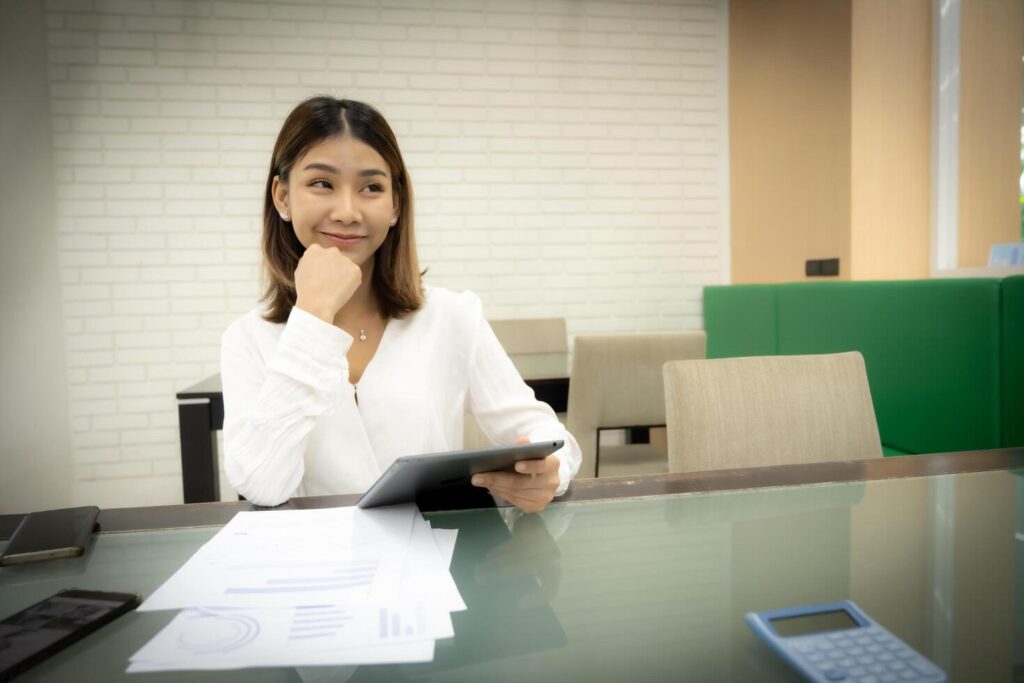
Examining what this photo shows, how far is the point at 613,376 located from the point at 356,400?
1111 millimetres

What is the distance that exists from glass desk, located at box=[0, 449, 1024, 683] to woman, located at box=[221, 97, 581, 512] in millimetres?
207

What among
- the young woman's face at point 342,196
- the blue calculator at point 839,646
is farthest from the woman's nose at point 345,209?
the blue calculator at point 839,646

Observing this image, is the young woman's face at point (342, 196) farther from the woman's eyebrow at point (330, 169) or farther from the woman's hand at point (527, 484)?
the woman's hand at point (527, 484)

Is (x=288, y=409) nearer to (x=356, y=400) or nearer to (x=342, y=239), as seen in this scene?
(x=356, y=400)

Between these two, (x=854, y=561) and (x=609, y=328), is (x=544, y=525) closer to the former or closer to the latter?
(x=854, y=561)

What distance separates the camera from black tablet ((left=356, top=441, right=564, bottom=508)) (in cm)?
72

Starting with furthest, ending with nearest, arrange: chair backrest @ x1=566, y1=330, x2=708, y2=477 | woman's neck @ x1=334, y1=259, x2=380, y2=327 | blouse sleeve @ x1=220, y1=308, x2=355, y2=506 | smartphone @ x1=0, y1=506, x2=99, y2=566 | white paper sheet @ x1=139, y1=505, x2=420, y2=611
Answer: chair backrest @ x1=566, y1=330, x2=708, y2=477, woman's neck @ x1=334, y1=259, x2=380, y2=327, blouse sleeve @ x1=220, y1=308, x2=355, y2=506, smartphone @ x1=0, y1=506, x2=99, y2=566, white paper sheet @ x1=139, y1=505, x2=420, y2=611

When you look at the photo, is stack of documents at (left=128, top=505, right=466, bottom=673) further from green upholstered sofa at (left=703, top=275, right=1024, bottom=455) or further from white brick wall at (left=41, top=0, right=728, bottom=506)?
white brick wall at (left=41, top=0, right=728, bottom=506)

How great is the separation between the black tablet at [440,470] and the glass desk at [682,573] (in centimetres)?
4

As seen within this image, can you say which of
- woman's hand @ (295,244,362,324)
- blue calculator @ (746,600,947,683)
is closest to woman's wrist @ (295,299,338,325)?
woman's hand @ (295,244,362,324)

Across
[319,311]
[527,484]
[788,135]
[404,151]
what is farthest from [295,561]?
[788,135]

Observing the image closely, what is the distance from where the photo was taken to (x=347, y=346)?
1.11 m

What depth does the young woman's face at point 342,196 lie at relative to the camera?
1.29 meters

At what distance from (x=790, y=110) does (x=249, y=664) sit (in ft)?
13.2
